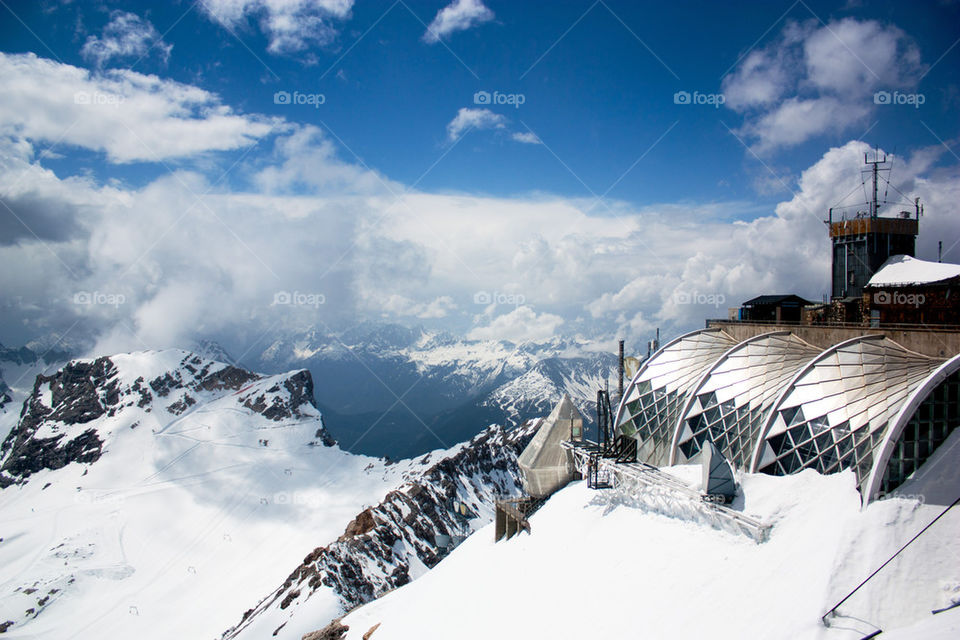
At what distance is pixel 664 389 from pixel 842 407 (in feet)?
63.0

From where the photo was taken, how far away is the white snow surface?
1975 cm

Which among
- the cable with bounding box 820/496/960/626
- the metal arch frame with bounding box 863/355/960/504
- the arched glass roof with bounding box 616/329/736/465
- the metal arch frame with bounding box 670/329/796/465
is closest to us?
the cable with bounding box 820/496/960/626

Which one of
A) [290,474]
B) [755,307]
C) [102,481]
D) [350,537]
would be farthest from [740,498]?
[102,481]

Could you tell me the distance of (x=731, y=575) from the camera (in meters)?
23.7

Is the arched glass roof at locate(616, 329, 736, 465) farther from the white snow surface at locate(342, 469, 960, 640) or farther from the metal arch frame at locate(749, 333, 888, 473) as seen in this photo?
the metal arch frame at locate(749, 333, 888, 473)

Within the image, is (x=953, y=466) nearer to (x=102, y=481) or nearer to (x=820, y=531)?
(x=820, y=531)

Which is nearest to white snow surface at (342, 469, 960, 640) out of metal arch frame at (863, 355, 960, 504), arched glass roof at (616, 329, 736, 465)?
metal arch frame at (863, 355, 960, 504)

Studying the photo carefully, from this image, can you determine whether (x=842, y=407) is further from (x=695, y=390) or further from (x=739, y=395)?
(x=695, y=390)

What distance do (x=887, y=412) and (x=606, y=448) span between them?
19.9 metres

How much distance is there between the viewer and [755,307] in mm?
58250

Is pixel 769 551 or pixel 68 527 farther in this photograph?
pixel 68 527

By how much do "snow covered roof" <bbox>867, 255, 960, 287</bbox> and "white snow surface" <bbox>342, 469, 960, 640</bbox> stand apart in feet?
86.7

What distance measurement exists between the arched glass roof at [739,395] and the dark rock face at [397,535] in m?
73.8

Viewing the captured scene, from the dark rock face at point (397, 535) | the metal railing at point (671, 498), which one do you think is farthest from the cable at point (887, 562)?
the dark rock face at point (397, 535)
